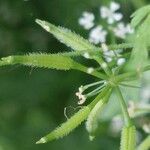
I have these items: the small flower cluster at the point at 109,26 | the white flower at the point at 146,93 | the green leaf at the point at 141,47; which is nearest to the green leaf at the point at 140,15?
the green leaf at the point at 141,47

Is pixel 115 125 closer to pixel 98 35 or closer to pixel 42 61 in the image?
pixel 98 35

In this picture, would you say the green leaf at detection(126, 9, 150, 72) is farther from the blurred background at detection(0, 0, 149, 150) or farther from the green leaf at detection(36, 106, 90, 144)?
the blurred background at detection(0, 0, 149, 150)

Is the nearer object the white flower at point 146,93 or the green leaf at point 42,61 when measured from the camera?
the green leaf at point 42,61

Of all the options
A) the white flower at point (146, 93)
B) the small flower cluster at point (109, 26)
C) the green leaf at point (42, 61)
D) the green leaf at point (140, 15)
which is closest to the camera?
the green leaf at point (42, 61)

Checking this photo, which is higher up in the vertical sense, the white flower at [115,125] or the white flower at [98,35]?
the white flower at [98,35]

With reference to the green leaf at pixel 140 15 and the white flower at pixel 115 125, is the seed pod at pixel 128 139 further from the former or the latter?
the white flower at pixel 115 125

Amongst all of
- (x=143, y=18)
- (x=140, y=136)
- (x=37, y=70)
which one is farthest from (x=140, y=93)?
(x=143, y=18)

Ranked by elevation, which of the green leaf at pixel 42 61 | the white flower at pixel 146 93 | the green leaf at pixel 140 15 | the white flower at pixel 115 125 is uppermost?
the white flower at pixel 146 93

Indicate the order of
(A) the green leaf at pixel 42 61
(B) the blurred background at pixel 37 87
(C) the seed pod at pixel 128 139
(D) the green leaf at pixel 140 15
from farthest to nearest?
(B) the blurred background at pixel 37 87
(D) the green leaf at pixel 140 15
(C) the seed pod at pixel 128 139
(A) the green leaf at pixel 42 61

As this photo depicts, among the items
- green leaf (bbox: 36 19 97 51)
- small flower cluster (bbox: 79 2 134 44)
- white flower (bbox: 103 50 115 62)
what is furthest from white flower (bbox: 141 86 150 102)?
green leaf (bbox: 36 19 97 51)
